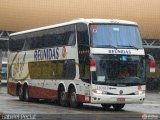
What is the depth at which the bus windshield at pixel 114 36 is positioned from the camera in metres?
22.6

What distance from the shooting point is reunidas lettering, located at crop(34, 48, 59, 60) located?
2556 cm

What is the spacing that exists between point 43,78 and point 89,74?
193 inches

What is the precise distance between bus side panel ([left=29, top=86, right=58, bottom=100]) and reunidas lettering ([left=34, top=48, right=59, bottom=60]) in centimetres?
138

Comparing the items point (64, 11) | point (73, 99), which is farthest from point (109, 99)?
point (64, 11)

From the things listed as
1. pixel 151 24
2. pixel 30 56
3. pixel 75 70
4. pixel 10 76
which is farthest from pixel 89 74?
pixel 151 24

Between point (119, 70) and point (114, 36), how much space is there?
1.29 meters

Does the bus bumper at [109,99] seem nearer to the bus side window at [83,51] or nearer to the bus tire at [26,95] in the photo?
the bus side window at [83,51]

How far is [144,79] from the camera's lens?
23.0m

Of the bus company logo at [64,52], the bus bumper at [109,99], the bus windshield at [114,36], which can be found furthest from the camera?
the bus company logo at [64,52]

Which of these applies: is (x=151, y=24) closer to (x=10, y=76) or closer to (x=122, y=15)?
(x=122, y=15)

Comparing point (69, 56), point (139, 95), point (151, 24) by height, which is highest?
point (151, 24)

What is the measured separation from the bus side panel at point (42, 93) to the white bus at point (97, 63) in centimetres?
4

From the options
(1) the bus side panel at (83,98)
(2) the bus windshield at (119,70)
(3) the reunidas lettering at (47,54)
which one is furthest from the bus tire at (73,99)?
(3) the reunidas lettering at (47,54)

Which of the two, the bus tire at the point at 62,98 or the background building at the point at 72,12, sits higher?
the background building at the point at 72,12
